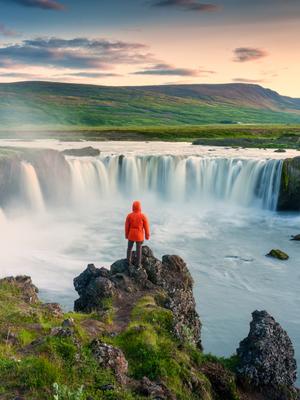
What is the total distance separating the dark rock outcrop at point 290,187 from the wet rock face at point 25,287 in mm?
33097

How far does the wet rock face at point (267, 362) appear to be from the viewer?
1403 cm

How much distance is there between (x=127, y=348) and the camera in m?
12.8

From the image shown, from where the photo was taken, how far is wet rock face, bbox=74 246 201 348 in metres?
16.7

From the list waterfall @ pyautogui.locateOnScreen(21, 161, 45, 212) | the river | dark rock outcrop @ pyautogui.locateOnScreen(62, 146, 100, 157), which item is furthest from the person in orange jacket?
dark rock outcrop @ pyautogui.locateOnScreen(62, 146, 100, 157)

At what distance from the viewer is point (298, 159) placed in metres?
47.6

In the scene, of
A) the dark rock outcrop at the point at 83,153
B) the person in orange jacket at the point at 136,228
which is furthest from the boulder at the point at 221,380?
the dark rock outcrop at the point at 83,153

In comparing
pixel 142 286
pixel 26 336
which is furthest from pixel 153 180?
pixel 26 336

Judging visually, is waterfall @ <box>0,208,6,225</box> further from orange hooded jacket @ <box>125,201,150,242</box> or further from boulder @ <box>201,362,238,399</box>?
boulder @ <box>201,362,238,399</box>

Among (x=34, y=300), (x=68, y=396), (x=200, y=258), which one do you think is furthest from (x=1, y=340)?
(x=200, y=258)

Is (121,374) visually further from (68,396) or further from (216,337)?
(216,337)

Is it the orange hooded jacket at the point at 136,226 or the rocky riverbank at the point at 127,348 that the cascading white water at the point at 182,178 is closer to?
the rocky riverbank at the point at 127,348

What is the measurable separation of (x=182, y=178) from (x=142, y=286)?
3554 centimetres

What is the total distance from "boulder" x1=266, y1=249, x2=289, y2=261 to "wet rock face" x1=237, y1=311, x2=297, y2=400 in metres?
16.1

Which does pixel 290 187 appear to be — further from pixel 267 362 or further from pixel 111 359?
pixel 111 359
